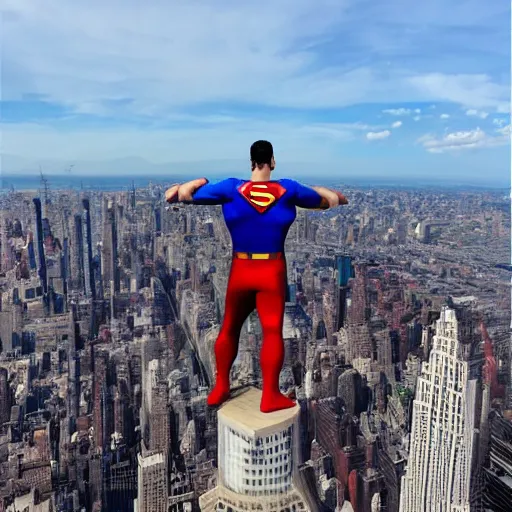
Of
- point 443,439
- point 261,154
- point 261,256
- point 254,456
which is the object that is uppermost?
point 261,154

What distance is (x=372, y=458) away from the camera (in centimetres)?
377

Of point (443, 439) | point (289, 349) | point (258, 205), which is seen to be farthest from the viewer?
point (443, 439)

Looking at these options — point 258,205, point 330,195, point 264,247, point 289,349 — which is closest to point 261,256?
point 264,247

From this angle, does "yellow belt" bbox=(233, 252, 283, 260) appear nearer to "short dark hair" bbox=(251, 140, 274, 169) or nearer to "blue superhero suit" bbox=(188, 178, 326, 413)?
"blue superhero suit" bbox=(188, 178, 326, 413)

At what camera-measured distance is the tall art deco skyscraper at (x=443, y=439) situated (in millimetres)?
3539

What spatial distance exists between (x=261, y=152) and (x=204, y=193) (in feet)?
0.59

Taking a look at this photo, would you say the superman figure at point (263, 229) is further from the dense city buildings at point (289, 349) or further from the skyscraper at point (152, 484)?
the skyscraper at point (152, 484)

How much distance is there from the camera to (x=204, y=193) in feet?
4.44

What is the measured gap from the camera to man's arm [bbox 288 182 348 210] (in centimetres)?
136

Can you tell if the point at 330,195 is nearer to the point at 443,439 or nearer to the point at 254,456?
the point at 254,456

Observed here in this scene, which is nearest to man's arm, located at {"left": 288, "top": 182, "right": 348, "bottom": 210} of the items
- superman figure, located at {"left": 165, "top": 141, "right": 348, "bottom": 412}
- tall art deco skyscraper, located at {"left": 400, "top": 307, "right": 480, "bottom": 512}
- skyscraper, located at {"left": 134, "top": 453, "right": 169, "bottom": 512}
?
superman figure, located at {"left": 165, "top": 141, "right": 348, "bottom": 412}

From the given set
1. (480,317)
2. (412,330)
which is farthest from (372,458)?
(480,317)

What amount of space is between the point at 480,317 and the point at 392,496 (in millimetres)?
1667

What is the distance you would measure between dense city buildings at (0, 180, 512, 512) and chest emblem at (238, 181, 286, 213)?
3.74ft
